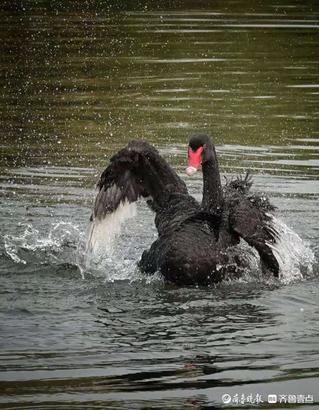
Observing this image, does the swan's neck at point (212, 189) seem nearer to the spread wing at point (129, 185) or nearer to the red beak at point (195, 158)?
the red beak at point (195, 158)

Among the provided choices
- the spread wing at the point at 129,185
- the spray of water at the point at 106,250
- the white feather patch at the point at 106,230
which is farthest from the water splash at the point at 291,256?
the white feather patch at the point at 106,230

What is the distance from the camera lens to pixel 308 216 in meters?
10.5

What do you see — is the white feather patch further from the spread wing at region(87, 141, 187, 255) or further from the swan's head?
the swan's head

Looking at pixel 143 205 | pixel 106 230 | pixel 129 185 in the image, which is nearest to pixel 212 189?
pixel 129 185

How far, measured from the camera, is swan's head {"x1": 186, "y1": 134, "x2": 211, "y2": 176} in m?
9.14

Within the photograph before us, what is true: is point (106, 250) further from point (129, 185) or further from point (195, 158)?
point (195, 158)

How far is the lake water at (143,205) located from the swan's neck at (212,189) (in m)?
0.58

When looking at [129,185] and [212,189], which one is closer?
[212,189]

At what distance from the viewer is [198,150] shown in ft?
30.2

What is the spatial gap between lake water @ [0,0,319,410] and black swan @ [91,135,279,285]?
0.53 ft

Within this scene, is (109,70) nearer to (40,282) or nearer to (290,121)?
(290,121)

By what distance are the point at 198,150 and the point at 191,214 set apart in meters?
0.50

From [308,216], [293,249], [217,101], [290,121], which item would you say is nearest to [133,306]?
[293,249]

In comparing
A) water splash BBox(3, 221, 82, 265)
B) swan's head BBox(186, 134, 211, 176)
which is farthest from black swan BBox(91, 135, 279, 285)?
water splash BBox(3, 221, 82, 265)
